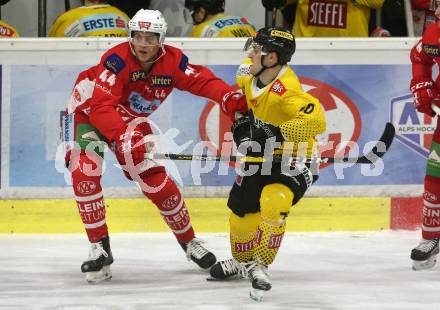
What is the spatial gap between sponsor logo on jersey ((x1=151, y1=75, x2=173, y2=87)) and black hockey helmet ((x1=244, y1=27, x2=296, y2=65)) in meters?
0.57

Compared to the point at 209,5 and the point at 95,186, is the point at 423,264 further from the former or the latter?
the point at 209,5

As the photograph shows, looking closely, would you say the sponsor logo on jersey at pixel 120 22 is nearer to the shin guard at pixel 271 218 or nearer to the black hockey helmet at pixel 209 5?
the black hockey helmet at pixel 209 5

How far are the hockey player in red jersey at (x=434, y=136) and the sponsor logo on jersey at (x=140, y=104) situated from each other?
1.26 m

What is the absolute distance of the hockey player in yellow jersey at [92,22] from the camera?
7.14 m

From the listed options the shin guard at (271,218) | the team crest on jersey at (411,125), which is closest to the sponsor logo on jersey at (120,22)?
the team crest on jersey at (411,125)

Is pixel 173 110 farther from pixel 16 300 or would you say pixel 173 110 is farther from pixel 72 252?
pixel 16 300

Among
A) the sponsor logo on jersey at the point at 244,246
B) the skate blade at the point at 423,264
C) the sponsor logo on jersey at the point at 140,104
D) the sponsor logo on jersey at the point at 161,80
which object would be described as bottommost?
the skate blade at the point at 423,264

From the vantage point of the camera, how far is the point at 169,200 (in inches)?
227

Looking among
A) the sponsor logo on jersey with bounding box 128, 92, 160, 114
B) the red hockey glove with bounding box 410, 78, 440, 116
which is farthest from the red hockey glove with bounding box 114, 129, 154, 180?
the red hockey glove with bounding box 410, 78, 440, 116

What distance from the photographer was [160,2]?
7.73 metres

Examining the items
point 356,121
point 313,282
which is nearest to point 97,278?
point 313,282

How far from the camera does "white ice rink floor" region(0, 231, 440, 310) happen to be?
5.14m

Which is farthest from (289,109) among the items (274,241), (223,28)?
(223,28)

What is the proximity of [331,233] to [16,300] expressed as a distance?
224 cm
